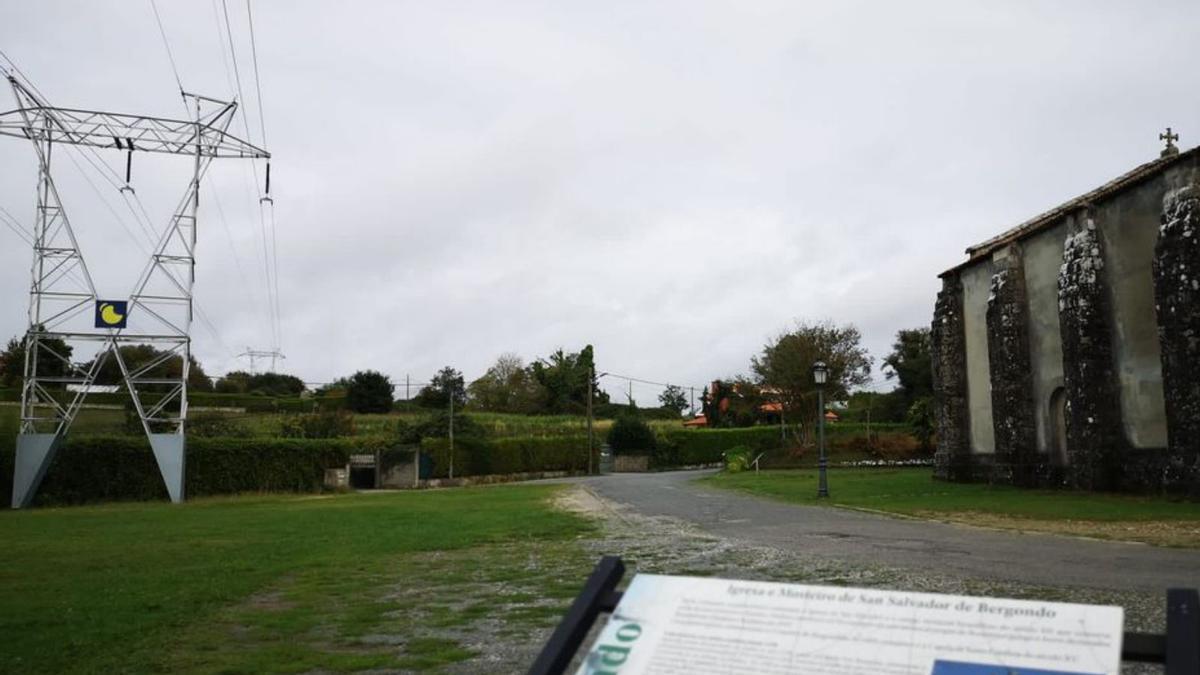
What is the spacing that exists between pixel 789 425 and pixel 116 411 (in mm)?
42113

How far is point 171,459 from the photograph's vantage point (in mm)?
33656

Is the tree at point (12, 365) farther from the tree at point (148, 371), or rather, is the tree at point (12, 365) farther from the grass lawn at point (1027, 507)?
the grass lawn at point (1027, 507)

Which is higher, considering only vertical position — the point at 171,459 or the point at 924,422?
the point at 924,422

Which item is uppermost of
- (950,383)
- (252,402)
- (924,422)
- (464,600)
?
(252,402)

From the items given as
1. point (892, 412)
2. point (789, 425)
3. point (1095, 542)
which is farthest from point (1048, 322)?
point (892, 412)

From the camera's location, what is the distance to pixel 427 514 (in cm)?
2241

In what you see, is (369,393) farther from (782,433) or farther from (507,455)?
(782,433)

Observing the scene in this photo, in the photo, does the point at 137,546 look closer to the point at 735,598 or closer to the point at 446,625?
the point at 446,625

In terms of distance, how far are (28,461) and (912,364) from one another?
49352 mm

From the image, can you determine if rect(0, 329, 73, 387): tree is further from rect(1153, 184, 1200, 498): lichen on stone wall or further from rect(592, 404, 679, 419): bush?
rect(1153, 184, 1200, 498): lichen on stone wall

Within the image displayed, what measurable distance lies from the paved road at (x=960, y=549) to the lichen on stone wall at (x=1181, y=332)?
6.83m

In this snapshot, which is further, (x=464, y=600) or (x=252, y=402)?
(x=252, y=402)

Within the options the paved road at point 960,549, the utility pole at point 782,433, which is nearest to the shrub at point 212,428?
the paved road at point 960,549


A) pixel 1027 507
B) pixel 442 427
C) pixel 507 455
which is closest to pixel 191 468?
pixel 442 427
